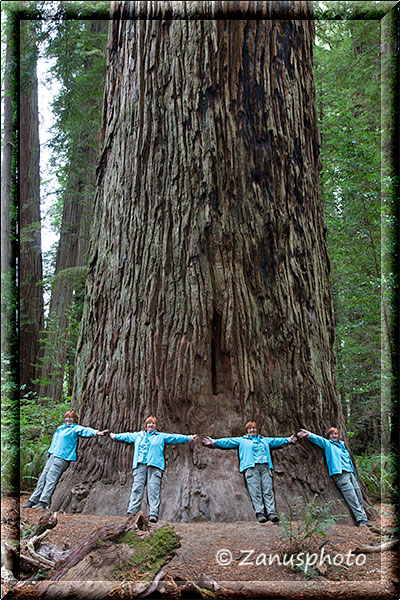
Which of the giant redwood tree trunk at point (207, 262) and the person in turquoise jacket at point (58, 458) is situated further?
the giant redwood tree trunk at point (207, 262)

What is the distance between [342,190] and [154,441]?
5926mm

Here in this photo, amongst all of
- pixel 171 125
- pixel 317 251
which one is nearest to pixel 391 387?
pixel 317 251

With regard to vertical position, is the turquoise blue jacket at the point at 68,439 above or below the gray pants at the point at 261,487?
above

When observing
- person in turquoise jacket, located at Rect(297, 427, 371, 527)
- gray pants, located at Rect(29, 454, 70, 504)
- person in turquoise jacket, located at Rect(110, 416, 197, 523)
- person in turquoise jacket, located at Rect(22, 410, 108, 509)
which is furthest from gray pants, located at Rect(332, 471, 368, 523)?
gray pants, located at Rect(29, 454, 70, 504)

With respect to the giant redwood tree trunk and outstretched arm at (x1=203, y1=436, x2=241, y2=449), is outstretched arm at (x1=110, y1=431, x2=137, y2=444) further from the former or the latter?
outstretched arm at (x1=203, y1=436, x2=241, y2=449)

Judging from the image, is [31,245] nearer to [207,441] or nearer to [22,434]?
[22,434]

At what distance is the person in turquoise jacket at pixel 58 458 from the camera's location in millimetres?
4191

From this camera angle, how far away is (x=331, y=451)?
430 cm

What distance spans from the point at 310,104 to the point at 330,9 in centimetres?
182

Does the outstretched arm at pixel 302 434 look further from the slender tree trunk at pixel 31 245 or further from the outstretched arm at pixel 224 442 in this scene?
the slender tree trunk at pixel 31 245

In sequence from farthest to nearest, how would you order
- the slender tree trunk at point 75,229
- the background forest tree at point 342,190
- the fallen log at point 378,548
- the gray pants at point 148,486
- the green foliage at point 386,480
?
the slender tree trunk at point 75,229
the background forest tree at point 342,190
the gray pants at point 148,486
the green foliage at point 386,480
the fallen log at point 378,548

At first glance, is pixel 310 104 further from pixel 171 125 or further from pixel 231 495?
pixel 231 495

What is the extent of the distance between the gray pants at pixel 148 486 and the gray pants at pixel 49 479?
2.57ft

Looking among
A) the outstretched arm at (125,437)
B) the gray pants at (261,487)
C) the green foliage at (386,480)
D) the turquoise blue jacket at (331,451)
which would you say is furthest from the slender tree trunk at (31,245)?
the green foliage at (386,480)
